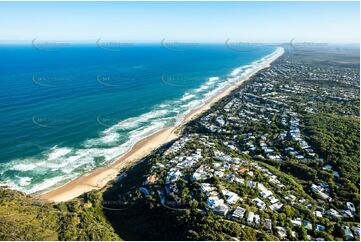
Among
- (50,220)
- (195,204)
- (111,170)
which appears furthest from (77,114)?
(195,204)

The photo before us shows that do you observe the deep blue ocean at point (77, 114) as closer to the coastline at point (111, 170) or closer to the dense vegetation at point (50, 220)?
the coastline at point (111, 170)

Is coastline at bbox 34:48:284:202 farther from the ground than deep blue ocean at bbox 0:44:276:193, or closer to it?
closer to it

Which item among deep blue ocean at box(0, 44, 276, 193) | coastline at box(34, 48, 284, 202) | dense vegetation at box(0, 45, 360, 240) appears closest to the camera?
dense vegetation at box(0, 45, 360, 240)

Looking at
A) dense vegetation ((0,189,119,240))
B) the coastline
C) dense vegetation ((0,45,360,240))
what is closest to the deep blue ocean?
the coastline

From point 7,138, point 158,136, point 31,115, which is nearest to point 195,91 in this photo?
point 158,136

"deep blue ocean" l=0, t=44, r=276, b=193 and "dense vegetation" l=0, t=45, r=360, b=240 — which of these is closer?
"dense vegetation" l=0, t=45, r=360, b=240

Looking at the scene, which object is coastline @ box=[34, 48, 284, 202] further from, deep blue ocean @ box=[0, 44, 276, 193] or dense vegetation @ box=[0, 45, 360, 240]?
dense vegetation @ box=[0, 45, 360, 240]

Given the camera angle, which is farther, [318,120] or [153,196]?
[318,120]

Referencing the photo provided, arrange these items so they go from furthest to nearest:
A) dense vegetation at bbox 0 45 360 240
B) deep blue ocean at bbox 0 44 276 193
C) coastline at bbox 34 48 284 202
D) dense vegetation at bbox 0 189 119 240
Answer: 1. deep blue ocean at bbox 0 44 276 193
2. coastline at bbox 34 48 284 202
3. dense vegetation at bbox 0 45 360 240
4. dense vegetation at bbox 0 189 119 240

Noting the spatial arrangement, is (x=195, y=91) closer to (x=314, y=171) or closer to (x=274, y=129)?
(x=274, y=129)
